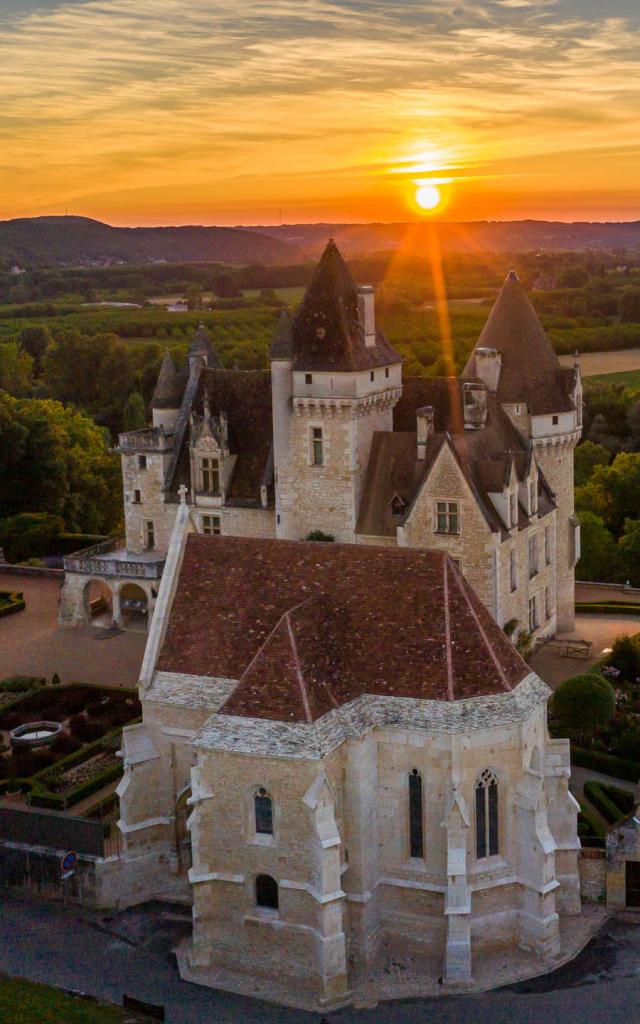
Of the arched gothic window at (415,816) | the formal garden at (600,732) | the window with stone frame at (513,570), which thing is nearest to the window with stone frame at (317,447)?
the window with stone frame at (513,570)

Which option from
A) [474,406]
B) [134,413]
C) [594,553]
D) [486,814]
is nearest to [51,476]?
[134,413]

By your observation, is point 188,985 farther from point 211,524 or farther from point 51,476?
point 51,476

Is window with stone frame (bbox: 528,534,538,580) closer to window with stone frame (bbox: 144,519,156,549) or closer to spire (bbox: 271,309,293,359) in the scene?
spire (bbox: 271,309,293,359)

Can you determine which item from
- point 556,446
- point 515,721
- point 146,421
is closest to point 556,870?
point 515,721

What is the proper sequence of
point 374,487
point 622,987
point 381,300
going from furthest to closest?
point 381,300
point 374,487
point 622,987

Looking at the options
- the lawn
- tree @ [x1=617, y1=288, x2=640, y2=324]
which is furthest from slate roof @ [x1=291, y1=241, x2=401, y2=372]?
tree @ [x1=617, y1=288, x2=640, y2=324]

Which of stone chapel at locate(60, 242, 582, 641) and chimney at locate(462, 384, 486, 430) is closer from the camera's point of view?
stone chapel at locate(60, 242, 582, 641)

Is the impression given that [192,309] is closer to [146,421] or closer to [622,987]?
[146,421]
